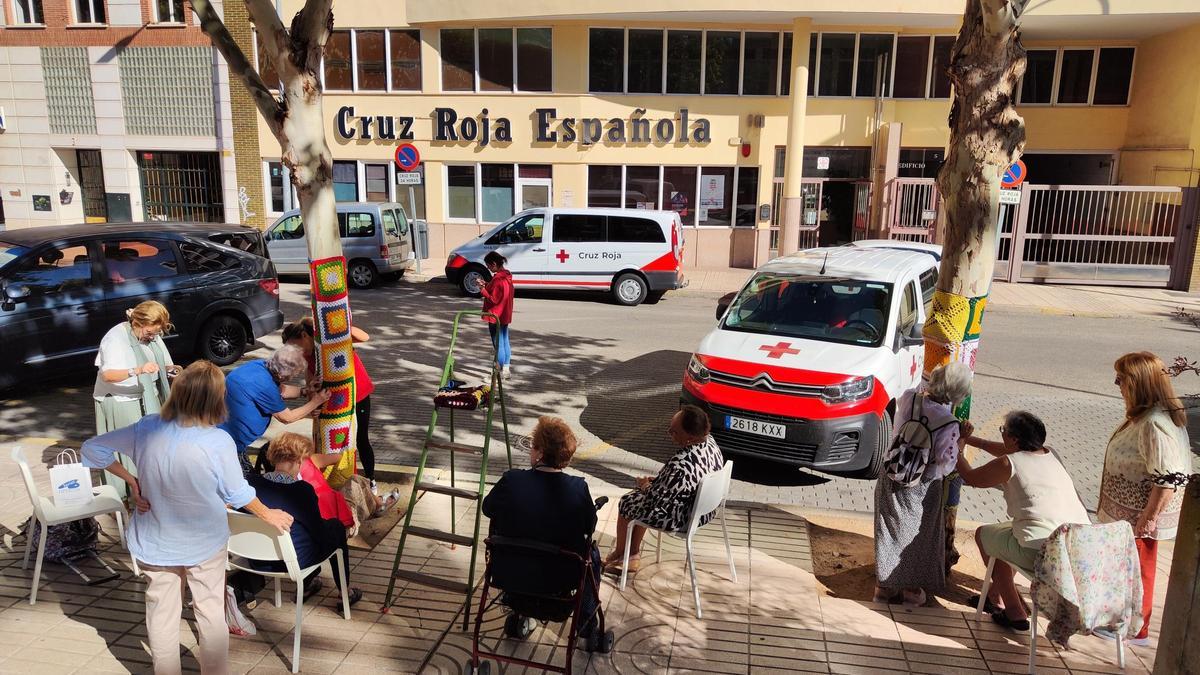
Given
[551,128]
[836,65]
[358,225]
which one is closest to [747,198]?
[836,65]

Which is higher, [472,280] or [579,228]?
[579,228]

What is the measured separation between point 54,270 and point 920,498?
921 centimetres

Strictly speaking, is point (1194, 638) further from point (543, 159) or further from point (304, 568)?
point (543, 159)

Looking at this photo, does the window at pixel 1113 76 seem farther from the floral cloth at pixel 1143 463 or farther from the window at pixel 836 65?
the floral cloth at pixel 1143 463

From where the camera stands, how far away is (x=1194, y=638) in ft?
9.45

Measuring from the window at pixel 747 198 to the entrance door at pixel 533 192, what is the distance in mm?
5098

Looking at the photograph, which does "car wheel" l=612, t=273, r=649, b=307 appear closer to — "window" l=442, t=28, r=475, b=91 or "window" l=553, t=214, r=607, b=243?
"window" l=553, t=214, r=607, b=243

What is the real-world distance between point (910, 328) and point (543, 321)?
7.68 metres

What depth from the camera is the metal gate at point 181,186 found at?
2402 cm

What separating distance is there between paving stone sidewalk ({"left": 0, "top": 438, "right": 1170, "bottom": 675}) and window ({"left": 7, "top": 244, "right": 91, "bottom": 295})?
441cm

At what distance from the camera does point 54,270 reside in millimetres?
9242

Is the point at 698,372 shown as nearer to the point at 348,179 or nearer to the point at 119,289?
the point at 119,289

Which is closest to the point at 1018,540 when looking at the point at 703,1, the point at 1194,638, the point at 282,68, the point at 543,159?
the point at 1194,638

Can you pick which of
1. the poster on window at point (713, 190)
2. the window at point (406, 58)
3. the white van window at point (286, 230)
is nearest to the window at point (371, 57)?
the window at point (406, 58)
